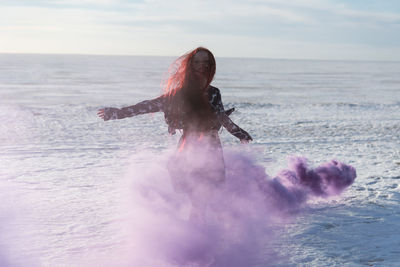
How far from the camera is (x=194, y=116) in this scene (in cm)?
371

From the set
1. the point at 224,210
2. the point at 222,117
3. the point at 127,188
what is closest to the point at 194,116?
the point at 222,117

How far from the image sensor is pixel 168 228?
3.92 meters

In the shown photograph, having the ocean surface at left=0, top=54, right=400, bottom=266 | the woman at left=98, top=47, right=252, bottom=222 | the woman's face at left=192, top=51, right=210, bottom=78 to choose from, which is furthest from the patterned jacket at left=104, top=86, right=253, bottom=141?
the ocean surface at left=0, top=54, right=400, bottom=266

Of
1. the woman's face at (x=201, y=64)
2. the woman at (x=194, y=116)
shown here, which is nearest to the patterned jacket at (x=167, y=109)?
the woman at (x=194, y=116)

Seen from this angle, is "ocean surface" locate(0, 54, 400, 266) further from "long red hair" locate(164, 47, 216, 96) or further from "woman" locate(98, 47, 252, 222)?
"woman" locate(98, 47, 252, 222)

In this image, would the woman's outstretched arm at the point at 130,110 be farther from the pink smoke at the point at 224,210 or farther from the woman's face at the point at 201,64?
the pink smoke at the point at 224,210

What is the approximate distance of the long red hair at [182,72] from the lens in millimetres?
3555

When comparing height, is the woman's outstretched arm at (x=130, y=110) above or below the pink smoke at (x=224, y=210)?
above

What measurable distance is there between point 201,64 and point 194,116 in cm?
44

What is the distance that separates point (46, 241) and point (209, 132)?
1.84 meters

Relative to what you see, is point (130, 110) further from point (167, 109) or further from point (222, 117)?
point (222, 117)

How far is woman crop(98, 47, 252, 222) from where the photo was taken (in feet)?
11.7

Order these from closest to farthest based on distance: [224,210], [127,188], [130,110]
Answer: [130,110] < [224,210] < [127,188]

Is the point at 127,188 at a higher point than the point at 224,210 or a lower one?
lower
